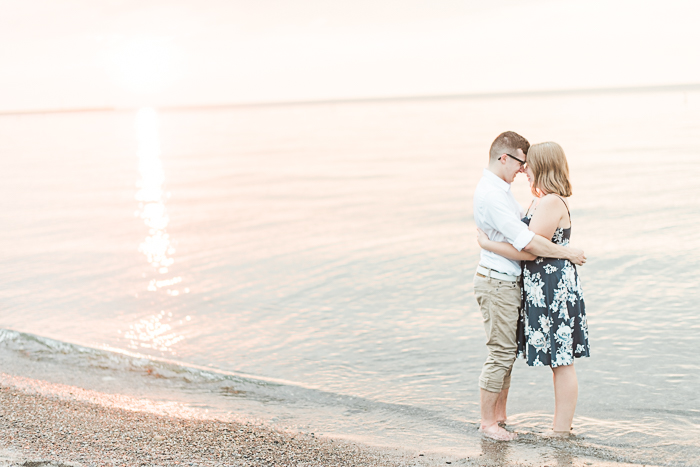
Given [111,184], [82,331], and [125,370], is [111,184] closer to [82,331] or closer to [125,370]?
[82,331]

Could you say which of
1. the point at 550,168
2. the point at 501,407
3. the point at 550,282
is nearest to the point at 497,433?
the point at 501,407

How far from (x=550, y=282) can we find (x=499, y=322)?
0.45 metres

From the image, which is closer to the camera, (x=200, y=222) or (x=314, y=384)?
(x=314, y=384)

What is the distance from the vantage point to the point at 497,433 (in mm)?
4809

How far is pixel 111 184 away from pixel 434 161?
12.8m

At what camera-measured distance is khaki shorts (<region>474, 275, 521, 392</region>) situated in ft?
14.7

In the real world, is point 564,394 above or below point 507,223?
below

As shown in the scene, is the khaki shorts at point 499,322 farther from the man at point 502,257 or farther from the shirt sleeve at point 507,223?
the shirt sleeve at point 507,223

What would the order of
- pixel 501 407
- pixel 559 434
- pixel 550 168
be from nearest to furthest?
pixel 550 168 < pixel 559 434 < pixel 501 407

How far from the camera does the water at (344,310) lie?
18.6 ft

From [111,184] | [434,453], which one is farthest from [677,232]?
[111,184]

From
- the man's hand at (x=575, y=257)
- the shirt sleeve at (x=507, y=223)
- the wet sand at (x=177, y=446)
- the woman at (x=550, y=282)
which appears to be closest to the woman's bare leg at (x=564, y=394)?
the woman at (x=550, y=282)

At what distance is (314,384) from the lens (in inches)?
251

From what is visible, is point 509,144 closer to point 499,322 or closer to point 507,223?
point 507,223
